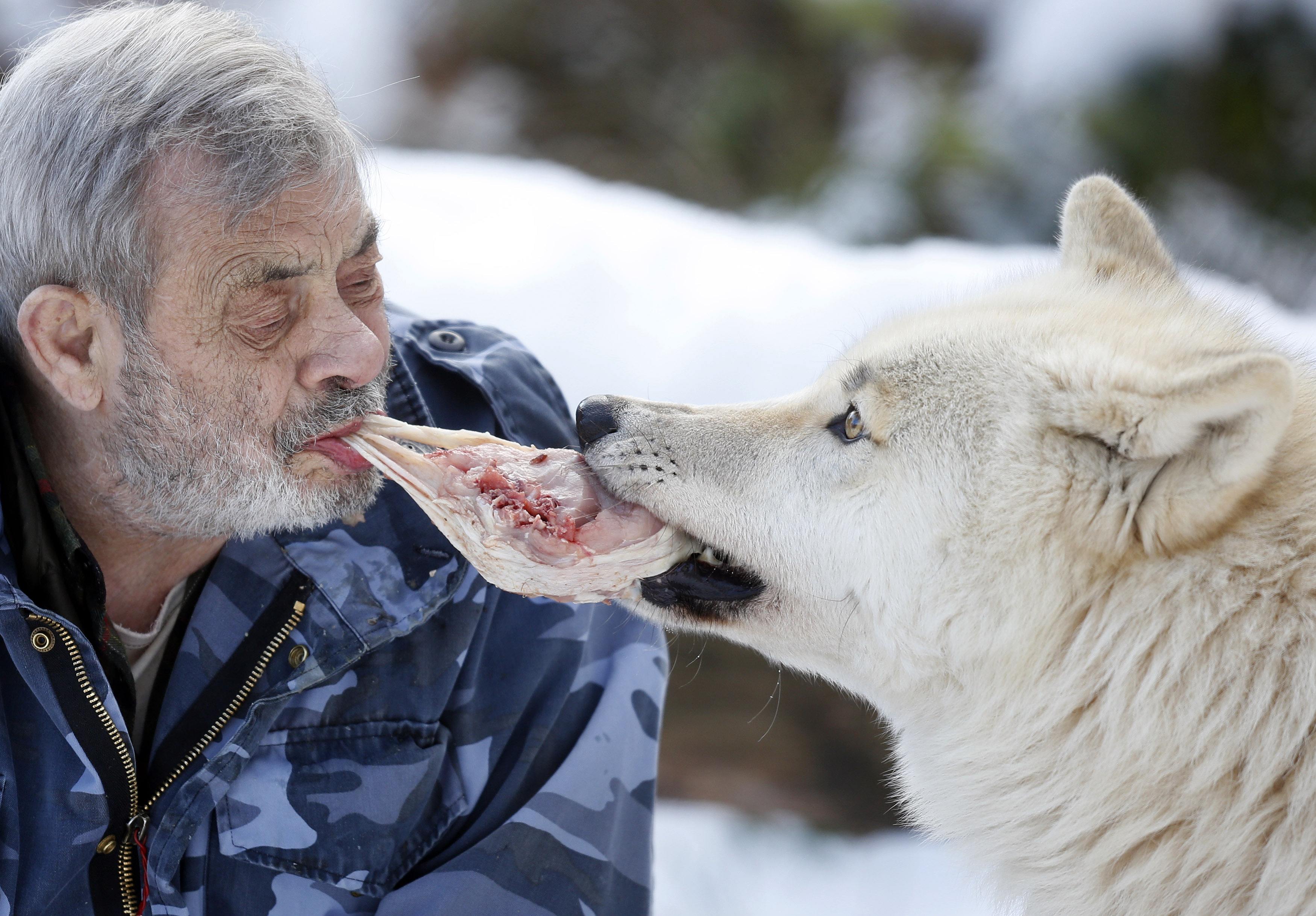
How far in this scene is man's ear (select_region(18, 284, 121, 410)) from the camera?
168 cm

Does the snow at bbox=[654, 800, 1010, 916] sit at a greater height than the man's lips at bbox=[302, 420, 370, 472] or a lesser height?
lesser

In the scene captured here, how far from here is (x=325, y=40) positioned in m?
6.21

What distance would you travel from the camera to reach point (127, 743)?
1.55 m

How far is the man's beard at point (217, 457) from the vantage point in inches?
68.0

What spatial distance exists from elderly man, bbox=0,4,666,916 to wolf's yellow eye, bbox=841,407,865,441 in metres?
0.74

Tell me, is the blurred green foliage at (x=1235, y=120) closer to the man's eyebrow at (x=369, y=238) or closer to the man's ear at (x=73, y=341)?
the man's eyebrow at (x=369, y=238)

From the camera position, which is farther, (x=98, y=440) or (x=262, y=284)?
(x=98, y=440)

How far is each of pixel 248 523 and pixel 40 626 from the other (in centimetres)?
35

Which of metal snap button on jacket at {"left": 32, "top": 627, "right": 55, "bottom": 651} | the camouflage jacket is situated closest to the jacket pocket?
the camouflage jacket

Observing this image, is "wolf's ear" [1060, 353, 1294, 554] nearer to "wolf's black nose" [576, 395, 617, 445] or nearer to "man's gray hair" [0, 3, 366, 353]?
"wolf's black nose" [576, 395, 617, 445]

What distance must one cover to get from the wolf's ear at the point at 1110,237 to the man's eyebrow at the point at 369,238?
1293 mm

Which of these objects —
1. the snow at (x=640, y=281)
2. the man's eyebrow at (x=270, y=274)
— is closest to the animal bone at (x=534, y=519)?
the man's eyebrow at (x=270, y=274)

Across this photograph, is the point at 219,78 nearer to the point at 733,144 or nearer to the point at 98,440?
the point at 98,440

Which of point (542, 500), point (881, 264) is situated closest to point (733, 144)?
point (881, 264)
